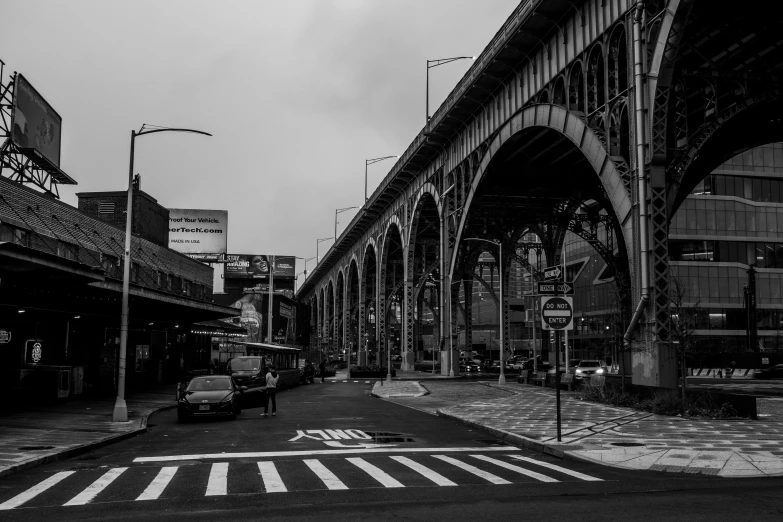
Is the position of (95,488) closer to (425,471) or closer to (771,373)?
(425,471)

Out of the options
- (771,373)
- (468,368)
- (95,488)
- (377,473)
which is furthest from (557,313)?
(468,368)

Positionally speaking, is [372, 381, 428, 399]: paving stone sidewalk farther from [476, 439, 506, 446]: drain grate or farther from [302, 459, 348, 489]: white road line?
[302, 459, 348, 489]: white road line

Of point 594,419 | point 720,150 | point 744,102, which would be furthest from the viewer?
point 720,150

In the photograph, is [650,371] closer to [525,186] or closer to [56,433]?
[56,433]

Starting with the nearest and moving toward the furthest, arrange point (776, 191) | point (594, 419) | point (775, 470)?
1. point (775, 470)
2. point (594, 419)
3. point (776, 191)

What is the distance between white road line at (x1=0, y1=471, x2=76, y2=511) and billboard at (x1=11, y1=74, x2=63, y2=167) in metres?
23.1

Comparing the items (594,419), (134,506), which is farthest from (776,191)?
(134,506)

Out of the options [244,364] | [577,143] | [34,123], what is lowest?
[244,364]

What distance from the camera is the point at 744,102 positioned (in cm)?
2995

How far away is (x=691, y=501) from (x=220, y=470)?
7.88m

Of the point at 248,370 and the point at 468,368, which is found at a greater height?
the point at 248,370

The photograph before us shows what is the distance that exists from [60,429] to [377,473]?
11.6 m

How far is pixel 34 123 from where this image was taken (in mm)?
34031

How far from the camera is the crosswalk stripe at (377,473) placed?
38.0 feet
